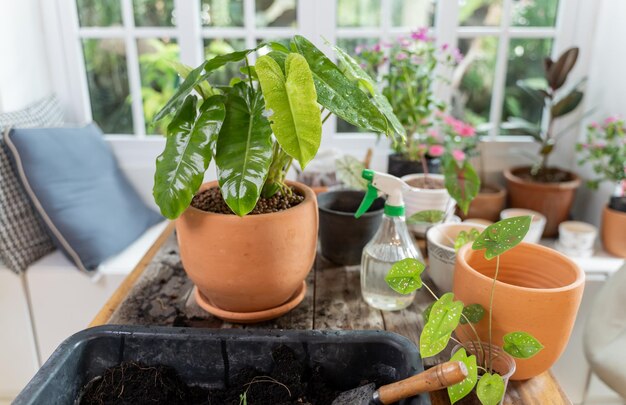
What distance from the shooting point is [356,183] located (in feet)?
3.90

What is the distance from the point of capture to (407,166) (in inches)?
61.0

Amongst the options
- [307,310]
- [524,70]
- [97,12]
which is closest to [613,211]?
[524,70]

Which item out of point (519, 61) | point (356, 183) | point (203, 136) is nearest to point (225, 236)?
point (203, 136)

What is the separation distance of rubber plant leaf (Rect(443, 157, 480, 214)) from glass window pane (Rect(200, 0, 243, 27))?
1364 millimetres

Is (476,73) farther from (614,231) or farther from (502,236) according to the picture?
(502,236)

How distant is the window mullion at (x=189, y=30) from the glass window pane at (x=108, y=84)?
322 mm

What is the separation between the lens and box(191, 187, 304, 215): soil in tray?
0.83m

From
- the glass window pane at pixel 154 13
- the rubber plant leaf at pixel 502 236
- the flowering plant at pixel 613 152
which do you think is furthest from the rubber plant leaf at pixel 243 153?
the glass window pane at pixel 154 13

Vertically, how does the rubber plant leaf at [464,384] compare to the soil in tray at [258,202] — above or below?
below

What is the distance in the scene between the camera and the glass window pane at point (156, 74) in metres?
2.11

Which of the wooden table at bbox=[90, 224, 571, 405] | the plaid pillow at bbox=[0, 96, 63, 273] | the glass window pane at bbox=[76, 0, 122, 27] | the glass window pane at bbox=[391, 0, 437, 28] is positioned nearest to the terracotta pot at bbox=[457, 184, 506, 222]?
the glass window pane at bbox=[391, 0, 437, 28]

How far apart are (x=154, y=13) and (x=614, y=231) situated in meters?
2.00

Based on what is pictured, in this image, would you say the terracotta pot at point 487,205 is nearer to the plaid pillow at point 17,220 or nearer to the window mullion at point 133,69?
the window mullion at point 133,69

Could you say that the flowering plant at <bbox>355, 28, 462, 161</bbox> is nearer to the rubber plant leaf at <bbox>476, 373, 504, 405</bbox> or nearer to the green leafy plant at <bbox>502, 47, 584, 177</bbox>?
the green leafy plant at <bbox>502, 47, 584, 177</bbox>
